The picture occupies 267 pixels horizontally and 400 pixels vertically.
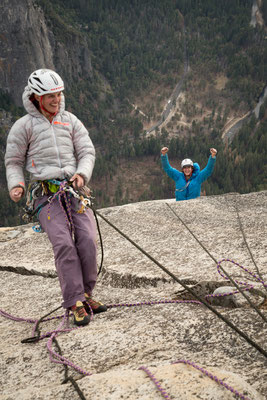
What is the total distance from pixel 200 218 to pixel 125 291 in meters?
2.46

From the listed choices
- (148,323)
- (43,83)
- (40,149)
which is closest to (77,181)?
(40,149)

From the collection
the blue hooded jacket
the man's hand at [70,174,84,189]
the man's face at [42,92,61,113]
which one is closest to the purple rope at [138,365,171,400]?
the man's hand at [70,174,84,189]

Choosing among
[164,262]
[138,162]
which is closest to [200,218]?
[164,262]

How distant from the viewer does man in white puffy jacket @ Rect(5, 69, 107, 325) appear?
3205 millimetres

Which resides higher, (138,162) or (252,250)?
(252,250)

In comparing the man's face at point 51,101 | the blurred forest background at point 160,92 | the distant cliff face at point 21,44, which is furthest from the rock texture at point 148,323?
the distant cliff face at point 21,44

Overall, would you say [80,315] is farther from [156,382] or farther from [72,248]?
[156,382]

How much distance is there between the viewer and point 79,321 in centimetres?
315

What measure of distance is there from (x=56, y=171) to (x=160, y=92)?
114 m

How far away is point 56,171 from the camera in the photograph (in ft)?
11.1

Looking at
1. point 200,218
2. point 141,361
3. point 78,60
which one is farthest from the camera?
point 78,60

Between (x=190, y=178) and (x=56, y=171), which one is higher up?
(x=56, y=171)

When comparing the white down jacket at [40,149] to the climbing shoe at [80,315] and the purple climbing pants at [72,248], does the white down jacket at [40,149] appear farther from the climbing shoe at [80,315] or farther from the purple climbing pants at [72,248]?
the climbing shoe at [80,315]

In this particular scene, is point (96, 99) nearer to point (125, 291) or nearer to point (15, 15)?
point (15, 15)
